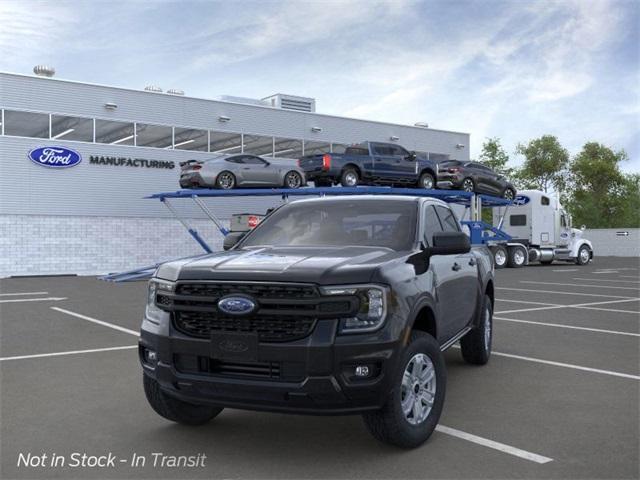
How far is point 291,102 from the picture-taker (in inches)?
1433

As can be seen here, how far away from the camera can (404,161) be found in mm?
25781

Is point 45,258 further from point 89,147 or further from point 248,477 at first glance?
point 248,477

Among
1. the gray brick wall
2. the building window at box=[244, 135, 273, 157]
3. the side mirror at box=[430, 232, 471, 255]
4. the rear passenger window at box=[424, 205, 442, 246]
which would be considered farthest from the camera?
the building window at box=[244, 135, 273, 157]

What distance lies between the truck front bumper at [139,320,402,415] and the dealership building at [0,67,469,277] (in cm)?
2505

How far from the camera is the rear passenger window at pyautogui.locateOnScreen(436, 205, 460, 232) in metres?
6.49

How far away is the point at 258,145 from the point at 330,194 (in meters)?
8.86

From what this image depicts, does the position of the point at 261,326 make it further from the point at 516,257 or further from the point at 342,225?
the point at 516,257

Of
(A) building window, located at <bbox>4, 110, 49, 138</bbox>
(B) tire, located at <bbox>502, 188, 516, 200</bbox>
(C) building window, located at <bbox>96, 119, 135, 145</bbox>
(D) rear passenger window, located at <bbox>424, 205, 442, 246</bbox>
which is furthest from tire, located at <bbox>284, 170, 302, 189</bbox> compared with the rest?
(D) rear passenger window, located at <bbox>424, 205, 442, 246</bbox>

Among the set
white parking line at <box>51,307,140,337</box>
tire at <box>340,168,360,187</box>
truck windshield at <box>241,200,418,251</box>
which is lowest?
white parking line at <box>51,307,140,337</box>

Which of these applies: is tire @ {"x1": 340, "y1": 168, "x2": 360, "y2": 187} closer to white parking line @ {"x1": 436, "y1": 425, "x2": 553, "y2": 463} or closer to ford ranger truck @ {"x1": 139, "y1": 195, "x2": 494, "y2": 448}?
ford ranger truck @ {"x1": 139, "y1": 195, "x2": 494, "y2": 448}

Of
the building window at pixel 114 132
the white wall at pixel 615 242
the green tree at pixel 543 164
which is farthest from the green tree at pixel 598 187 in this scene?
the building window at pixel 114 132

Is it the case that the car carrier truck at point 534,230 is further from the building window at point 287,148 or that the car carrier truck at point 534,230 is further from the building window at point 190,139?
the building window at point 190,139

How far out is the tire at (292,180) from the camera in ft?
84.6

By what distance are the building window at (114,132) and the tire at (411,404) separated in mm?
26403
